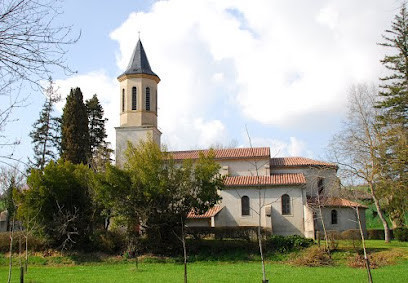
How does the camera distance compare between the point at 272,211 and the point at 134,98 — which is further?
the point at 134,98

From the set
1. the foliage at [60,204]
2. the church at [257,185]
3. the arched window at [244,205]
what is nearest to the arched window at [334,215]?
the church at [257,185]

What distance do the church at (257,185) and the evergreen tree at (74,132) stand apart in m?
3.06

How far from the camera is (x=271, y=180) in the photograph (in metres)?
34.9

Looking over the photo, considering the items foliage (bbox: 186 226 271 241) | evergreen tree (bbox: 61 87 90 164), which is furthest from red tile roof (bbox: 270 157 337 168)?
evergreen tree (bbox: 61 87 90 164)

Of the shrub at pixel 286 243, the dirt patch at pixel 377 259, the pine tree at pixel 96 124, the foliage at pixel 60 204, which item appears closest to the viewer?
the dirt patch at pixel 377 259

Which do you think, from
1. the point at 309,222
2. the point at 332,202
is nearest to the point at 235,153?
the point at 309,222

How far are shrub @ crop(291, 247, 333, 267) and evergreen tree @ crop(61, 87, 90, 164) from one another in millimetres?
20931

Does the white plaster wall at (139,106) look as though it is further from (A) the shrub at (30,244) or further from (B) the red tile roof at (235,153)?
(A) the shrub at (30,244)

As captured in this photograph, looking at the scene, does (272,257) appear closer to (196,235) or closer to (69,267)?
(196,235)

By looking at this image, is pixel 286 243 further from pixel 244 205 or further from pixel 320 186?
pixel 320 186

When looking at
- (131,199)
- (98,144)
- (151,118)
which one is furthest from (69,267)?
(98,144)

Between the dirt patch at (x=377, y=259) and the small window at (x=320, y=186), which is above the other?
the small window at (x=320, y=186)

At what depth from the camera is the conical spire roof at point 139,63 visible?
39.2m

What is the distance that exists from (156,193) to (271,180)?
36.6ft
